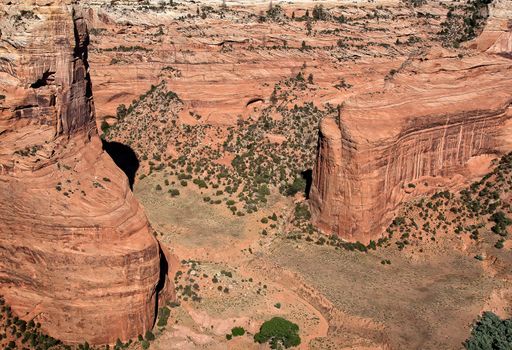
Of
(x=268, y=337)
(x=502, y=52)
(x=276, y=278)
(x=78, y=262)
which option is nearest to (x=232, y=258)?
(x=276, y=278)

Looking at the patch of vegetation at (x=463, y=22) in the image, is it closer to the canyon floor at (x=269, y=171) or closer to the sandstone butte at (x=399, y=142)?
the canyon floor at (x=269, y=171)

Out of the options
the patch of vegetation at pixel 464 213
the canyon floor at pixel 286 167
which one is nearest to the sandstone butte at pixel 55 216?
A: the canyon floor at pixel 286 167

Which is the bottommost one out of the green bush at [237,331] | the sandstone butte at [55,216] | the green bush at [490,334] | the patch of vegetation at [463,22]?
the green bush at [237,331]

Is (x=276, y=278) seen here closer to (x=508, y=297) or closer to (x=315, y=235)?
(x=315, y=235)

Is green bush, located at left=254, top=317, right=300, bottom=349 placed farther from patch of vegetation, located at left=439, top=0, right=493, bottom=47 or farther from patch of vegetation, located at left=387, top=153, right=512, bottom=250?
patch of vegetation, located at left=439, top=0, right=493, bottom=47

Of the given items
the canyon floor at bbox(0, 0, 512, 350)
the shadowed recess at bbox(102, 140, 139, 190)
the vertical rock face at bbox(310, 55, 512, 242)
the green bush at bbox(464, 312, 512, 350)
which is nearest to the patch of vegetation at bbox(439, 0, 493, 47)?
the canyon floor at bbox(0, 0, 512, 350)

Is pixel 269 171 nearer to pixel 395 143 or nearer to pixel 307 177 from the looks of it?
pixel 307 177
